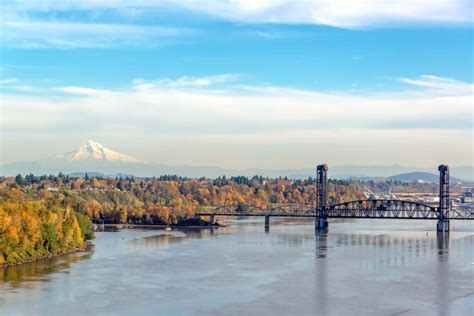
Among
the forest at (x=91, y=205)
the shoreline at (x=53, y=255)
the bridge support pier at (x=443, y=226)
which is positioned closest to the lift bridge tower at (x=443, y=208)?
the bridge support pier at (x=443, y=226)

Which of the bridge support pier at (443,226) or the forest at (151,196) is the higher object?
the forest at (151,196)

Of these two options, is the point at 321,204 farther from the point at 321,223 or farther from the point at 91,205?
the point at 91,205

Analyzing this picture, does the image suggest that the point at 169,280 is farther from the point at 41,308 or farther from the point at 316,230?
the point at 316,230

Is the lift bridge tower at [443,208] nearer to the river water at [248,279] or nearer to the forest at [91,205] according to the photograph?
the river water at [248,279]

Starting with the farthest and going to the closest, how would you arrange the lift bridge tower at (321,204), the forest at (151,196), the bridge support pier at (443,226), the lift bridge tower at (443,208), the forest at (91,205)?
the forest at (151,196) → the lift bridge tower at (321,204) → the lift bridge tower at (443,208) → the bridge support pier at (443,226) → the forest at (91,205)

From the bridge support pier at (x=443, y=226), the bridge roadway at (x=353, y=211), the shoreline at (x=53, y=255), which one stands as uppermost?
the bridge roadway at (x=353, y=211)

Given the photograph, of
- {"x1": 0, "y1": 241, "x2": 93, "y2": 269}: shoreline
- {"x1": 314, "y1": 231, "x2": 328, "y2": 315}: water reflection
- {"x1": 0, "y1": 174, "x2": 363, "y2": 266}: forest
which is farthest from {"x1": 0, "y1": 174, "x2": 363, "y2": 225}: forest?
{"x1": 314, "y1": 231, "x2": 328, "y2": 315}: water reflection

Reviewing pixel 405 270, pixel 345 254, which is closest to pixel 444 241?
pixel 345 254

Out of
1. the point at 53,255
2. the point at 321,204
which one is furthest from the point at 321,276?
the point at 321,204

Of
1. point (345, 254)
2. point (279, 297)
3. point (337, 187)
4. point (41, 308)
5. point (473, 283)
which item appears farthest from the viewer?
point (337, 187)
